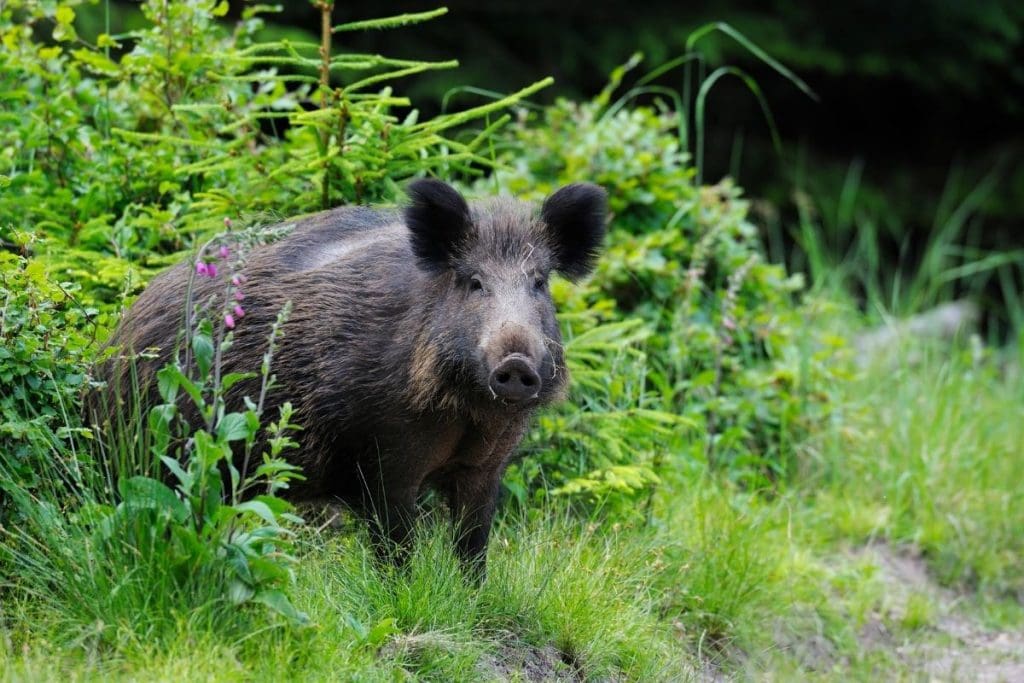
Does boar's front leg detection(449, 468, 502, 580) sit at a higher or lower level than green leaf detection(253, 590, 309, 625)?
lower

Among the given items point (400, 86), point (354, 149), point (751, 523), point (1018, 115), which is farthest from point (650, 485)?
point (1018, 115)

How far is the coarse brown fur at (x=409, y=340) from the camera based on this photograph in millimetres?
4340

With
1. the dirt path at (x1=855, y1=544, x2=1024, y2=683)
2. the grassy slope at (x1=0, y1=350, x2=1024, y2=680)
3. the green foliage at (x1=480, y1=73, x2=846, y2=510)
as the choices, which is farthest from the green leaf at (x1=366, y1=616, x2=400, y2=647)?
the dirt path at (x1=855, y1=544, x2=1024, y2=683)

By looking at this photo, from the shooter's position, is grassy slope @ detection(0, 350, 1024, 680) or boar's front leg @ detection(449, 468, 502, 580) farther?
boar's front leg @ detection(449, 468, 502, 580)

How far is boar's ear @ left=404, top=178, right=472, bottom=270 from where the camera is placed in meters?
4.43

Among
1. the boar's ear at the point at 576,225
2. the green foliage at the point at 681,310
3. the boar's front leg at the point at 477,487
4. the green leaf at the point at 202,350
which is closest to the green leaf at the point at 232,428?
the green leaf at the point at 202,350

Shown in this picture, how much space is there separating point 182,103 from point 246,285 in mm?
1261

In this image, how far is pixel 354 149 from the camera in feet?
17.1

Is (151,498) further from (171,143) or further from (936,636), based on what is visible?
(936,636)

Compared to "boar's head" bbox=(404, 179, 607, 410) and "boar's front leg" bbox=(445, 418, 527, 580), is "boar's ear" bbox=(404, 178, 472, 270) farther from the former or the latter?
"boar's front leg" bbox=(445, 418, 527, 580)

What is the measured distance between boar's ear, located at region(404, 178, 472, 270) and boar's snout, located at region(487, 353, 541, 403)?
0.60 m

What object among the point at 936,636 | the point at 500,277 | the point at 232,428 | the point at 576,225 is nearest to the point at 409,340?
the point at 500,277

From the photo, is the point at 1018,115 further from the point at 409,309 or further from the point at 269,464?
the point at 269,464

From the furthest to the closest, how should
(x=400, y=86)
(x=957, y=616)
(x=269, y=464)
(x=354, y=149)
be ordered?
(x=400, y=86) → (x=957, y=616) → (x=354, y=149) → (x=269, y=464)
